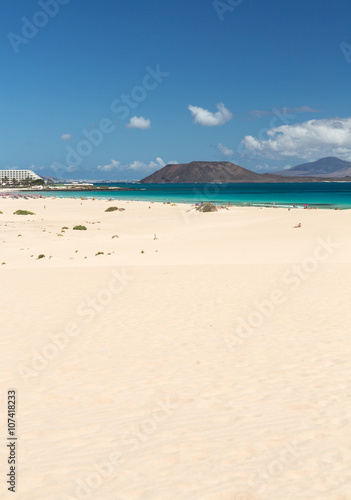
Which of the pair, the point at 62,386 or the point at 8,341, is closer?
the point at 62,386

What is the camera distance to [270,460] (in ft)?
Result: 16.9

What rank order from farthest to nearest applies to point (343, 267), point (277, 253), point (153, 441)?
1. point (277, 253)
2. point (343, 267)
3. point (153, 441)

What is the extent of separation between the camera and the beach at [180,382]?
4934 mm

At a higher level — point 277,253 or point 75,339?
point 277,253

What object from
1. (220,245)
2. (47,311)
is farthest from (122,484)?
(220,245)

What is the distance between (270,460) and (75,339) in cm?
655

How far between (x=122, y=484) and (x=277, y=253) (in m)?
21.9

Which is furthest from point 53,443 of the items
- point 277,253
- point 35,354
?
point 277,253

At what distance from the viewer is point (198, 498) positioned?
14.9 feet

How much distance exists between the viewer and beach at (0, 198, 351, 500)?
493 centimetres

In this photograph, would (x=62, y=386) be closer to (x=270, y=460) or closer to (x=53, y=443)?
(x=53, y=443)

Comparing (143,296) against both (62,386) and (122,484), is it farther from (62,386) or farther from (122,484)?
(122,484)

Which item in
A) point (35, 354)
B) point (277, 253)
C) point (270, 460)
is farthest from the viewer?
point (277, 253)

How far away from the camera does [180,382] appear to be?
7645 mm
